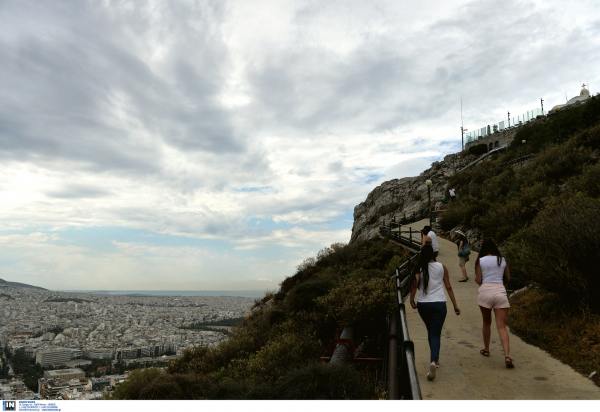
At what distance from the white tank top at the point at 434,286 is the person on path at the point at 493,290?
0.74 meters

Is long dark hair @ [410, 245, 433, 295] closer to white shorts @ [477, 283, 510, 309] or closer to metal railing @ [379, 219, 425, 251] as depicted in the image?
white shorts @ [477, 283, 510, 309]

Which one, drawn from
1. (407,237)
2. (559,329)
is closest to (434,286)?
(559,329)

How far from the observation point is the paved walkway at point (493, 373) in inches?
167

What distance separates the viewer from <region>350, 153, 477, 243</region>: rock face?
4059 centimetres

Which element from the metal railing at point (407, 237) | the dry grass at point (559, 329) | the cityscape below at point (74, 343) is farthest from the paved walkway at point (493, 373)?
the metal railing at point (407, 237)

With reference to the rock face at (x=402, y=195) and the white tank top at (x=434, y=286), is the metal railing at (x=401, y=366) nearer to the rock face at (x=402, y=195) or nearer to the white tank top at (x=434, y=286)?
the white tank top at (x=434, y=286)

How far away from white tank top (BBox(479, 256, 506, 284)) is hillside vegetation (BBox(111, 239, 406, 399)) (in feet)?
7.91

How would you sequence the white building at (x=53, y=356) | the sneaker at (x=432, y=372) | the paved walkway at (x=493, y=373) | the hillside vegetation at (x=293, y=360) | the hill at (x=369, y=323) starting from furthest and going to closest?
the white building at (x=53, y=356), the hill at (x=369, y=323), the hillside vegetation at (x=293, y=360), the sneaker at (x=432, y=372), the paved walkway at (x=493, y=373)

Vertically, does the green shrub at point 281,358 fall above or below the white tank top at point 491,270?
below

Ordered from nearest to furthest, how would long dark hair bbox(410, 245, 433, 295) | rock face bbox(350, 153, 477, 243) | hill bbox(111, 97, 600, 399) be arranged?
long dark hair bbox(410, 245, 433, 295) < hill bbox(111, 97, 600, 399) < rock face bbox(350, 153, 477, 243)

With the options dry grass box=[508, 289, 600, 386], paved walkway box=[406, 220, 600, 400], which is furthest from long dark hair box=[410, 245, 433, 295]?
dry grass box=[508, 289, 600, 386]

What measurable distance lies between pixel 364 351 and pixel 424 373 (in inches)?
123
